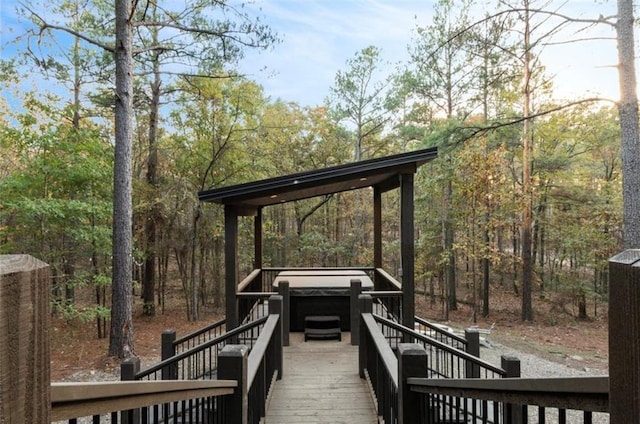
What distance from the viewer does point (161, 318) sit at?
14203mm

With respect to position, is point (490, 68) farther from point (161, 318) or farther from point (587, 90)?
point (161, 318)

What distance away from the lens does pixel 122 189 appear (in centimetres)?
800

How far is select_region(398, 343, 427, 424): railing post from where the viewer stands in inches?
109

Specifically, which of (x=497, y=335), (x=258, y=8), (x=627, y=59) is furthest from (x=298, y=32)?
(x=497, y=335)

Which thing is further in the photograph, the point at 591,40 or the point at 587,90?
the point at 587,90

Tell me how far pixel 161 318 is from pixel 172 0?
1100cm

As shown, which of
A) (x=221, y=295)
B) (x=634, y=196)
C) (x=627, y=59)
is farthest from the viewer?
(x=221, y=295)

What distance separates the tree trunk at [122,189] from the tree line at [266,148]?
40mm

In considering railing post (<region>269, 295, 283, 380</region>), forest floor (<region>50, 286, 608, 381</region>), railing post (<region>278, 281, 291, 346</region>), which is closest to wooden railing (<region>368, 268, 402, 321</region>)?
railing post (<region>278, 281, 291, 346</region>)

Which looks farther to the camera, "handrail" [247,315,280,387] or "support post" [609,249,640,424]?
"handrail" [247,315,280,387]

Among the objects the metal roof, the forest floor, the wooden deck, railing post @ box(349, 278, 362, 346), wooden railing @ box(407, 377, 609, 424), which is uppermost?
the metal roof

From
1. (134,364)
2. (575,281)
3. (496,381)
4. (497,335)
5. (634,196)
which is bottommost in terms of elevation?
(497,335)

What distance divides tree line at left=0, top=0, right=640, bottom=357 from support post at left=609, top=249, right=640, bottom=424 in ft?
26.6

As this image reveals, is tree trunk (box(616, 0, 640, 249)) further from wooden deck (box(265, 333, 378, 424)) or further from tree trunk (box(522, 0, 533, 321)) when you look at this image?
wooden deck (box(265, 333, 378, 424))
